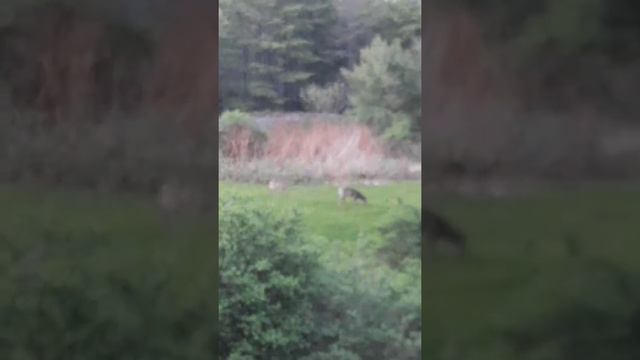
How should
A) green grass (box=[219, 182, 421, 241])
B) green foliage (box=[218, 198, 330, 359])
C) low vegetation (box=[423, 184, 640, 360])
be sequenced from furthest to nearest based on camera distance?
green foliage (box=[218, 198, 330, 359]) → green grass (box=[219, 182, 421, 241]) → low vegetation (box=[423, 184, 640, 360])

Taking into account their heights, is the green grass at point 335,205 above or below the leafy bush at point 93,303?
above

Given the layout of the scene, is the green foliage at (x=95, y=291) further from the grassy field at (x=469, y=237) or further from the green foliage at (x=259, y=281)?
the green foliage at (x=259, y=281)

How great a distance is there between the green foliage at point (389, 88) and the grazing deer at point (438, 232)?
24.3 inches

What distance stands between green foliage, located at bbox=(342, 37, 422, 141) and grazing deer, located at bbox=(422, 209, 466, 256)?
0.62 meters

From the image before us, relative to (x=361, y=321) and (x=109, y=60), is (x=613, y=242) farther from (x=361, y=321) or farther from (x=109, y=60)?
(x=109, y=60)

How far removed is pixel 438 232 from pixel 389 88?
0.84 meters

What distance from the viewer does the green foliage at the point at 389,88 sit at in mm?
4000

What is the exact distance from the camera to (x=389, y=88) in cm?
402

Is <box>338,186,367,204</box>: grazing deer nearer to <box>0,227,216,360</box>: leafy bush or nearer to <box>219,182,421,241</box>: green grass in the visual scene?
<box>219,182,421,241</box>: green grass

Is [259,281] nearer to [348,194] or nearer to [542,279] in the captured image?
[348,194]

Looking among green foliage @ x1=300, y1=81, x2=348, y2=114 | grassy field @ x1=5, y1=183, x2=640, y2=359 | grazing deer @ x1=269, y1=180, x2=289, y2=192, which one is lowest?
grassy field @ x1=5, y1=183, x2=640, y2=359

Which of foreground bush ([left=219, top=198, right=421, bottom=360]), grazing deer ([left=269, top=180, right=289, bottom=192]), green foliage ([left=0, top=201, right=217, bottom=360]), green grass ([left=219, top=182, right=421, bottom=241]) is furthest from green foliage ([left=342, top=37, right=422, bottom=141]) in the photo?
green foliage ([left=0, top=201, right=217, bottom=360])

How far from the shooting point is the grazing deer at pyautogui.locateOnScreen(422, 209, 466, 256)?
3.46m

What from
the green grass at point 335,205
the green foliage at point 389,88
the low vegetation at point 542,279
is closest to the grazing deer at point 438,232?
the low vegetation at point 542,279
